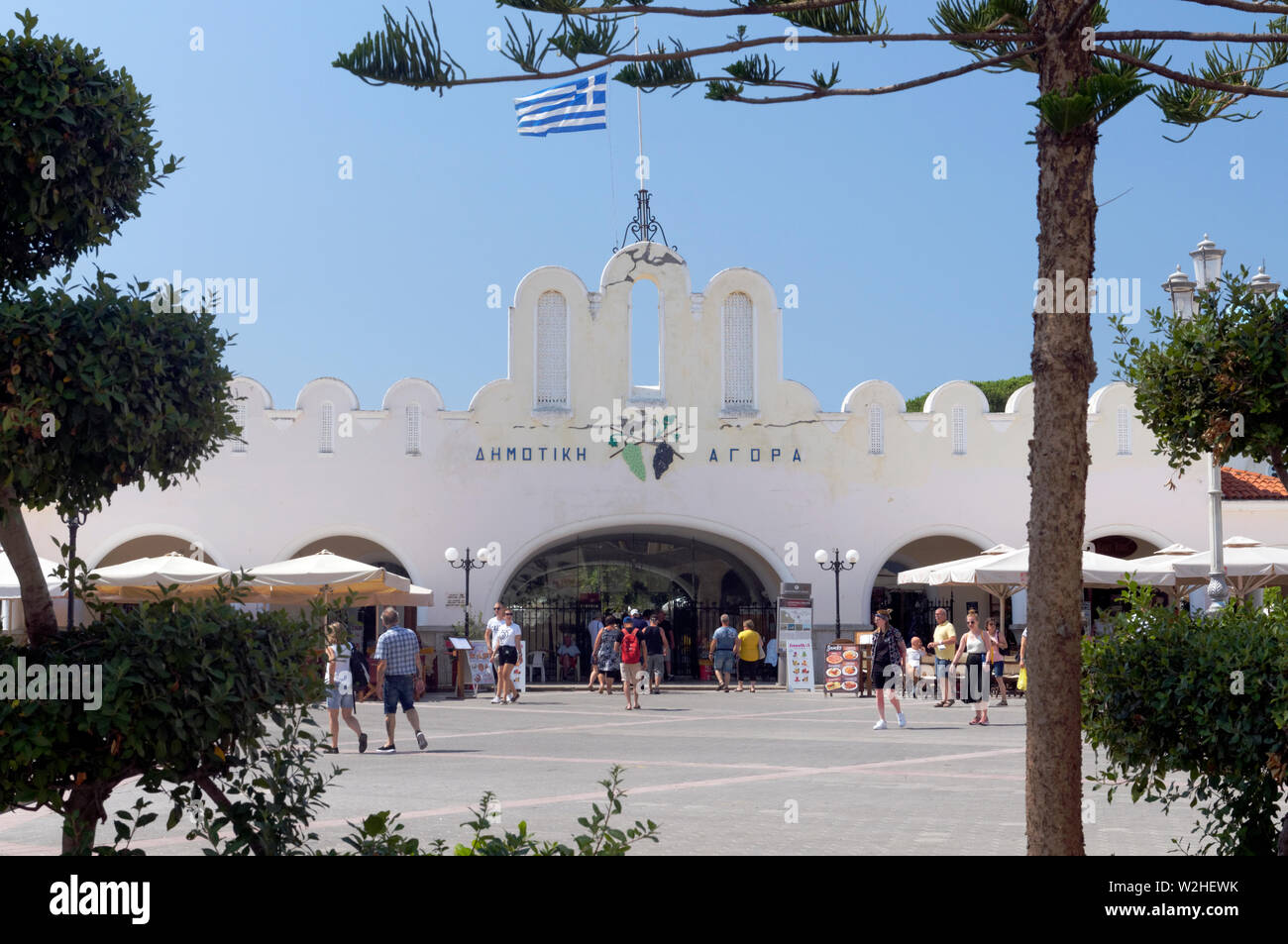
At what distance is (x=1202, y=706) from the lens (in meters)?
5.39

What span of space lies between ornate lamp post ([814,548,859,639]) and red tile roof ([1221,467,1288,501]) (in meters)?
7.88

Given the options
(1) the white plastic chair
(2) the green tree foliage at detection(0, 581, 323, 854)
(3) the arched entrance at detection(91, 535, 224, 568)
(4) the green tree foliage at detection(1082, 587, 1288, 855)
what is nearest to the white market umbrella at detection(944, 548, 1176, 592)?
(1) the white plastic chair

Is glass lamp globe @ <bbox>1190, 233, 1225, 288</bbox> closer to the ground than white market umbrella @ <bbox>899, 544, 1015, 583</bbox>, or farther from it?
farther from it

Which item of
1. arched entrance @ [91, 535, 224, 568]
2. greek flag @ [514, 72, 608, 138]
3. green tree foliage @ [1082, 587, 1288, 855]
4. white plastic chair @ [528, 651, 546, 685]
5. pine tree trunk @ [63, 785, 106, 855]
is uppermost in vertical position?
greek flag @ [514, 72, 608, 138]

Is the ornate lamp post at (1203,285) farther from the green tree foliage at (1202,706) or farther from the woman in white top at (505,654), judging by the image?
the woman in white top at (505,654)

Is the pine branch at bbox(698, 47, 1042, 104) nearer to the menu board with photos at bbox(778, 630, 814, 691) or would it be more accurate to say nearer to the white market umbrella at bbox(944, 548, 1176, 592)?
the white market umbrella at bbox(944, 548, 1176, 592)

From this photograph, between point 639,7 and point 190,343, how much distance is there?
6.99 feet

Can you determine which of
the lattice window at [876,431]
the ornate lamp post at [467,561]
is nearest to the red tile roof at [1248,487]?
the lattice window at [876,431]

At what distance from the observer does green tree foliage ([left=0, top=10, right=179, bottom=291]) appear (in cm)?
485

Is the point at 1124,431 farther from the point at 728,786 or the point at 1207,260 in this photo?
the point at 728,786

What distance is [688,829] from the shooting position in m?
8.59

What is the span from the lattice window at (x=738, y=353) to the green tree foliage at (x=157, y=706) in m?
23.2

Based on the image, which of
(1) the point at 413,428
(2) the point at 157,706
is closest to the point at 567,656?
(1) the point at 413,428

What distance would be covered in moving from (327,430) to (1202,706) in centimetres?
2372
